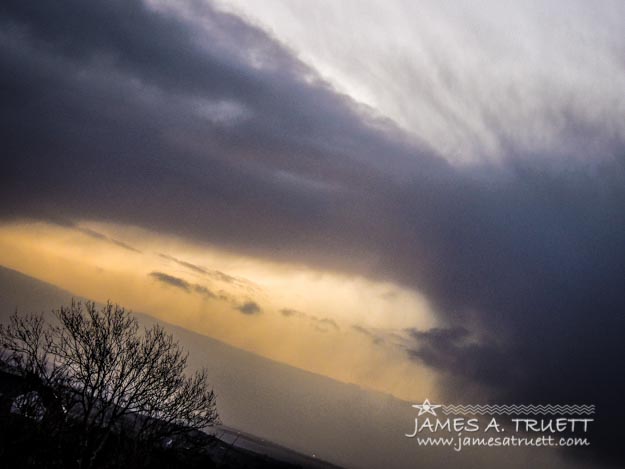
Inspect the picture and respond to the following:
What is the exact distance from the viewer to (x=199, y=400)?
41.5 meters

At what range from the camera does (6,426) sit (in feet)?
88.5

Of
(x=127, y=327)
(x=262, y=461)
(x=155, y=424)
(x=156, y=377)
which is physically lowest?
(x=262, y=461)

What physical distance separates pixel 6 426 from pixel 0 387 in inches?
1806

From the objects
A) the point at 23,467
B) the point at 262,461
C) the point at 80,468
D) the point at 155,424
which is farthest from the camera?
the point at 262,461

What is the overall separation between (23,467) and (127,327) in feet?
43.1

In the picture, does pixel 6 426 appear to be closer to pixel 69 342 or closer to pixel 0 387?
pixel 69 342

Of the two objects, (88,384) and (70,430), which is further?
(88,384)

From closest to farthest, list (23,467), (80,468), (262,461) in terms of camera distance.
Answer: (23,467) → (80,468) → (262,461)

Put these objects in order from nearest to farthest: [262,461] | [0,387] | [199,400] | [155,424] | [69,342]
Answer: [155,424] → [69,342] → [199,400] → [0,387] → [262,461]

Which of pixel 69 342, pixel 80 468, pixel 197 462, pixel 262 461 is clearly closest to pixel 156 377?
pixel 69 342

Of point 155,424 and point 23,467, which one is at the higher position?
point 155,424

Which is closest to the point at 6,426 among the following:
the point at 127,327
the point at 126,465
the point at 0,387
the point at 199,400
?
the point at 126,465

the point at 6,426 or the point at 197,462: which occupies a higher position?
the point at 6,426

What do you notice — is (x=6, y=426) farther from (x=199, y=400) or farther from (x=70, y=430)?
(x=199, y=400)
